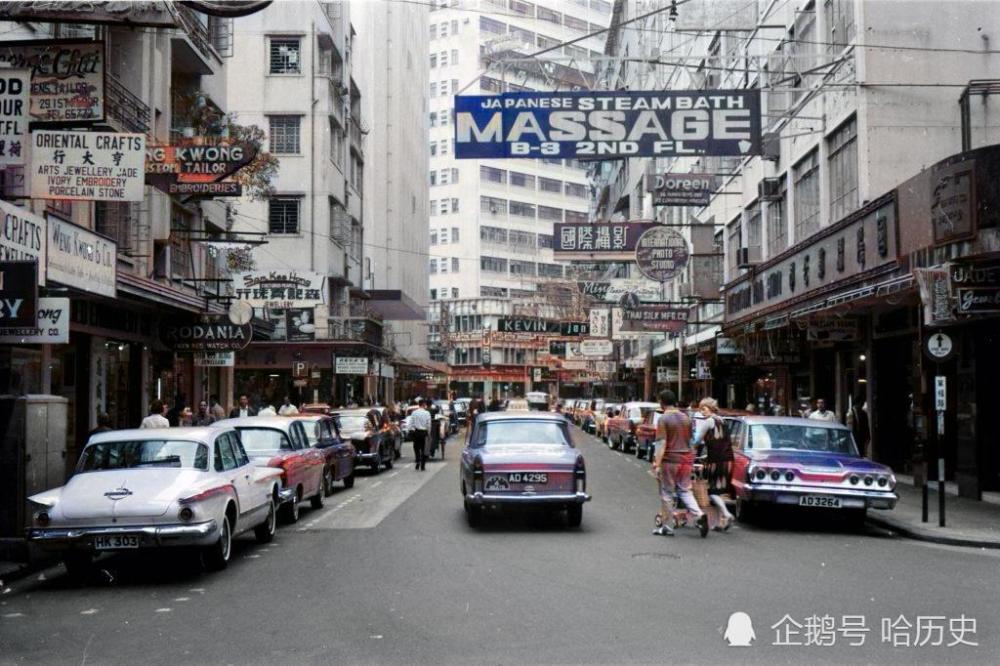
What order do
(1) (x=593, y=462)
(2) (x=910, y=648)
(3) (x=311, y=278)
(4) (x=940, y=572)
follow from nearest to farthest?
(2) (x=910, y=648) → (4) (x=940, y=572) → (1) (x=593, y=462) → (3) (x=311, y=278)

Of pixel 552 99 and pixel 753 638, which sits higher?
pixel 552 99

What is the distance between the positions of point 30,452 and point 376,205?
→ 53101mm

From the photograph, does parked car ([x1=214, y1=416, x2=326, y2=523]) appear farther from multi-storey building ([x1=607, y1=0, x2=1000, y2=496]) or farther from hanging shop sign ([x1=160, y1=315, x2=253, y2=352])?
multi-storey building ([x1=607, y1=0, x2=1000, y2=496])

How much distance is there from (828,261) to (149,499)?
18.4 metres

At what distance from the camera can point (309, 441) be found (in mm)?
17453

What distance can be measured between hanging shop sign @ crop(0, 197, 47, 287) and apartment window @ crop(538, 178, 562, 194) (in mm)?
92143

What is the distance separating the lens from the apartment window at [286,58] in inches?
1721

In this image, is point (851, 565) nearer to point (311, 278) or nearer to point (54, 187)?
point (54, 187)

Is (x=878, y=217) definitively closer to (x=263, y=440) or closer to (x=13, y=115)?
(x=263, y=440)

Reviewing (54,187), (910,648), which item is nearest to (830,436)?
(910,648)

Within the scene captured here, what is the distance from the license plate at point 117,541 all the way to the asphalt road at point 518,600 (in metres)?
0.42

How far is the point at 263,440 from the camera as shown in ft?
50.3

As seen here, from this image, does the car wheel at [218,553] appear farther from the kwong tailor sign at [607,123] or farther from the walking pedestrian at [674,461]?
the kwong tailor sign at [607,123]

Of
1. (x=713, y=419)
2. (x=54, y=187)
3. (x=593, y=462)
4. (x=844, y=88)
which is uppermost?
(x=844, y=88)
